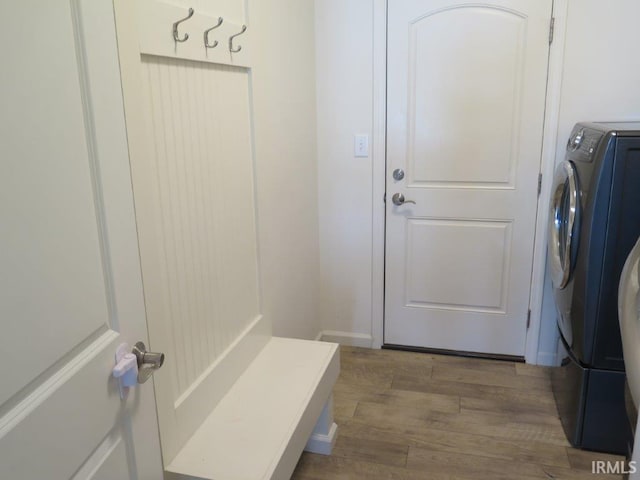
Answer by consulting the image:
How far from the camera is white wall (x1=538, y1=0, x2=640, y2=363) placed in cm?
239

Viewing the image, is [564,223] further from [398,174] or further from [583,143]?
[398,174]

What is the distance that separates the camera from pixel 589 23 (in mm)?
2420

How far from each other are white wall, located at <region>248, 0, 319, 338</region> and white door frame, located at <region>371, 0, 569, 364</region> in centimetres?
33

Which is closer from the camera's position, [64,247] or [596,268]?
[64,247]

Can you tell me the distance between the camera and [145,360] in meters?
1.12

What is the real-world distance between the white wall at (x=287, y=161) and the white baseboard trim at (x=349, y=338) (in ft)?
0.48

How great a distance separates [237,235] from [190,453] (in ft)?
2.36

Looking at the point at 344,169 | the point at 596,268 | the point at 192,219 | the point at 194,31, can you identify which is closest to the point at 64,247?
the point at 192,219

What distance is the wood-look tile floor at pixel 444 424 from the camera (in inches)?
81.9

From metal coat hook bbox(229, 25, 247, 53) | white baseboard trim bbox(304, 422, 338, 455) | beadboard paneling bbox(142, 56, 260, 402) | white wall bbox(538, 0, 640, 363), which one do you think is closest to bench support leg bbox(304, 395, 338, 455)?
white baseboard trim bbox(304, 422, 338, 455)

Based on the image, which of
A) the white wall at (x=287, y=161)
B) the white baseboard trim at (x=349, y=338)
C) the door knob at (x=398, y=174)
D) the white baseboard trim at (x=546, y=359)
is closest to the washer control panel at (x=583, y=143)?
the door knob at (x=398, y=174)

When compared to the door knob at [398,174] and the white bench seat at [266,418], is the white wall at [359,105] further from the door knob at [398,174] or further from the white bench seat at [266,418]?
the white bench seat at [266,418]

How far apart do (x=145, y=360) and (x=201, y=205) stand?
597 mm

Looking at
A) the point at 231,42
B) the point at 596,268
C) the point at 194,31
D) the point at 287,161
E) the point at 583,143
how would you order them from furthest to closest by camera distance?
the point at 287,161, the point at 583,143, the point at 596,268, the point at 231,42, the point at 194,31
